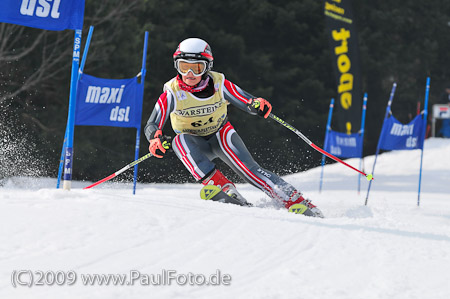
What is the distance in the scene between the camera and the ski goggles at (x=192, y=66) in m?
5.62

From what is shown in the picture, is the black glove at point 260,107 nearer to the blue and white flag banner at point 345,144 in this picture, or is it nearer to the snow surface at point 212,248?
the snow surface at point 212,248

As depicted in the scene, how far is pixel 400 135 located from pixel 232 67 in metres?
11.8

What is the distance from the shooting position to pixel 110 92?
737 cm

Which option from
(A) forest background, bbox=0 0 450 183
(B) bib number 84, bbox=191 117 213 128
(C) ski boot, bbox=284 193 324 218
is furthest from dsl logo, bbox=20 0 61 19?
(A) forest background, bbox=0 0 450 183

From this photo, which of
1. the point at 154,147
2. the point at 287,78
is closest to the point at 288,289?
the point at 154,147

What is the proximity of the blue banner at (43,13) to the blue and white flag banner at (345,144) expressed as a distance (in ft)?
26.0

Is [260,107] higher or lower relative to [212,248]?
higher

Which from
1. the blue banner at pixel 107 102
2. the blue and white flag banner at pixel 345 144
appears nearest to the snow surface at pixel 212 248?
the blue banner at pixel 107 102

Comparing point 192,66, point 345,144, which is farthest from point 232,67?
point 192,66

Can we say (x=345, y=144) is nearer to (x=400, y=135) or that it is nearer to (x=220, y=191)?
(x=400, y=135)

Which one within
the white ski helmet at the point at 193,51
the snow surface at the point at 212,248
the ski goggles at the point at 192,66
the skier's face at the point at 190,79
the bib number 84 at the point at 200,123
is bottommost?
the snow surface at the point at 212,248

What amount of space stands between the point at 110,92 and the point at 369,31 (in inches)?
791

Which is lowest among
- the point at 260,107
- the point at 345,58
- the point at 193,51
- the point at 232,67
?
the point at 260,107

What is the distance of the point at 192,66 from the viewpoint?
5633 millimetres
